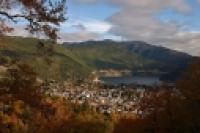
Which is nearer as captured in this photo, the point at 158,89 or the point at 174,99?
the point at 174,99

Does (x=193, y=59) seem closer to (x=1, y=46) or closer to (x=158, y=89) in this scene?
(x=158, y=89)

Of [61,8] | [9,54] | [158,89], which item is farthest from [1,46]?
[158,89]

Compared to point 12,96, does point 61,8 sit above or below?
above

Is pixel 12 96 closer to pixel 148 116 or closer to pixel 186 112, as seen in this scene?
pixel 186 112

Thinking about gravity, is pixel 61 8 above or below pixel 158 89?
above

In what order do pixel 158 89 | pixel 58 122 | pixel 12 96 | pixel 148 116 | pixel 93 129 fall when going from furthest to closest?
pixel 58 122
pixel 93 129
pixel 158 89
pixel 148 116
pixel 12 96

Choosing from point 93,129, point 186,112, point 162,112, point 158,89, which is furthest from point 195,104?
point 93,129

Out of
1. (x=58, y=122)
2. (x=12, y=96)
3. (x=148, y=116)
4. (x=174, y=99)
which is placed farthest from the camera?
(x=58, y=122)

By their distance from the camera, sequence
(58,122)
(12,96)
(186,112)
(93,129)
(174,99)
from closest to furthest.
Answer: (12,96) < (186,112) < (174,99) < (93,129) < (58,122)

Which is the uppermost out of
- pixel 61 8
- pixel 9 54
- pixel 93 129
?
pixel 61 8
